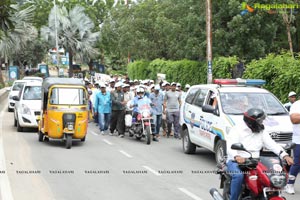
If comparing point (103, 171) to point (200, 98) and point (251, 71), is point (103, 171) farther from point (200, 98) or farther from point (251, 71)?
point (251, 71)

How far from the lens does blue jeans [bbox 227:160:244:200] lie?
7105mm

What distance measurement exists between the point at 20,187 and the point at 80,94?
258 inches

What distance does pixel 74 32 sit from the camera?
2630 inches

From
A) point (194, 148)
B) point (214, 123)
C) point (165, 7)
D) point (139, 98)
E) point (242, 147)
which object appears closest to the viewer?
point (242, 147)

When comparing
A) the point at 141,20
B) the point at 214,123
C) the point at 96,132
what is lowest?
the point at 96,132

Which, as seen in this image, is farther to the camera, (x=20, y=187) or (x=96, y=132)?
(x=96, y=132)

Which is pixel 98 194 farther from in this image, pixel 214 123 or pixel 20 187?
pixel 214 123

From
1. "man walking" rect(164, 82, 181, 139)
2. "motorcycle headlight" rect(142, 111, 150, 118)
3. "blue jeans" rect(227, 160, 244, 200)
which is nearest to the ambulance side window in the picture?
"motorcycle headlight" rect(142, 111, 150, 118)

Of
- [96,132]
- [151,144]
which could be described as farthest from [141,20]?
[151,144]

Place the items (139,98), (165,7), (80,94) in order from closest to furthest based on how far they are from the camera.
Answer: (80,94) < (139,98) < (165,7)

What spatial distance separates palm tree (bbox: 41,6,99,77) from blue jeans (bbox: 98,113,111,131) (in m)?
45.9

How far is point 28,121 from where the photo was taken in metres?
19.7

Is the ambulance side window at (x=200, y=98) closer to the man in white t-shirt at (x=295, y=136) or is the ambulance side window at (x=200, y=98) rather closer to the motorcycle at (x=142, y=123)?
the motorcycle at (x=142, y=123)

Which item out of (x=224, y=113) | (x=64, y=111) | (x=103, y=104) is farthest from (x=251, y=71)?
(x=224, y=113)
